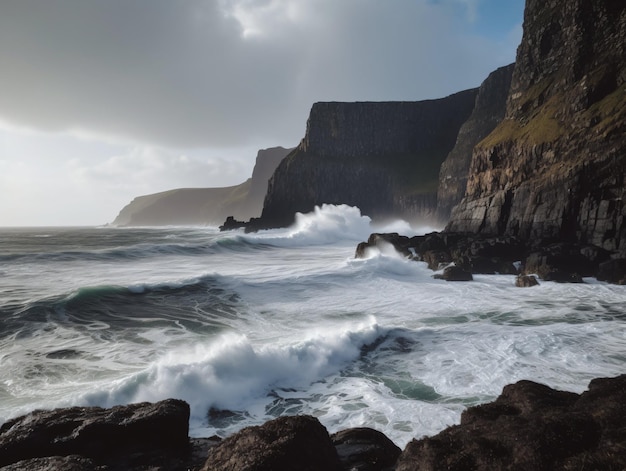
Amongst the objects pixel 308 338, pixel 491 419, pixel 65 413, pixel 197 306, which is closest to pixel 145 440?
pixel 65 413

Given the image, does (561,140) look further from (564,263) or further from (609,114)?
(564,263)

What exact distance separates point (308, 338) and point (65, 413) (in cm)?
877

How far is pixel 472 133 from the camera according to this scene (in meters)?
84.5

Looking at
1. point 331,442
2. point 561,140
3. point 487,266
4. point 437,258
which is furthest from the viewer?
point 561,140

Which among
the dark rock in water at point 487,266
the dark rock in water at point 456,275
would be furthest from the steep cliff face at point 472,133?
the dark rock in water at point 456,275

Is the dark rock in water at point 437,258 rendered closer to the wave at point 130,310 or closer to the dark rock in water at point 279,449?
the wave at point 130,310

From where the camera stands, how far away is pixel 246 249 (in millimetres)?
49562

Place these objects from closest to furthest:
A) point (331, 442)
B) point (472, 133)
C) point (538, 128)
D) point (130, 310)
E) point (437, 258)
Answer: point (331, 442), point (130, 310), point (437, 258), point (538, 128), point (472, 133)

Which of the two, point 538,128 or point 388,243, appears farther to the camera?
point 538,128

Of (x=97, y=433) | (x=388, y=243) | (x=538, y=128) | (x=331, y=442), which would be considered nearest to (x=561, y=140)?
(x=538, y=128)

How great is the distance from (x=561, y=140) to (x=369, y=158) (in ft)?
257

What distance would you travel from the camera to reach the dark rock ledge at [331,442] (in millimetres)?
3674

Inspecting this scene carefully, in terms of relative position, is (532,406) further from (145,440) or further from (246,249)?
(246,249)

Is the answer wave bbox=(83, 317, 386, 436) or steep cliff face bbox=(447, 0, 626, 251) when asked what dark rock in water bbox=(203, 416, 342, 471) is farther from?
steep cliff face bbox=(447, 0, 626, 251)
